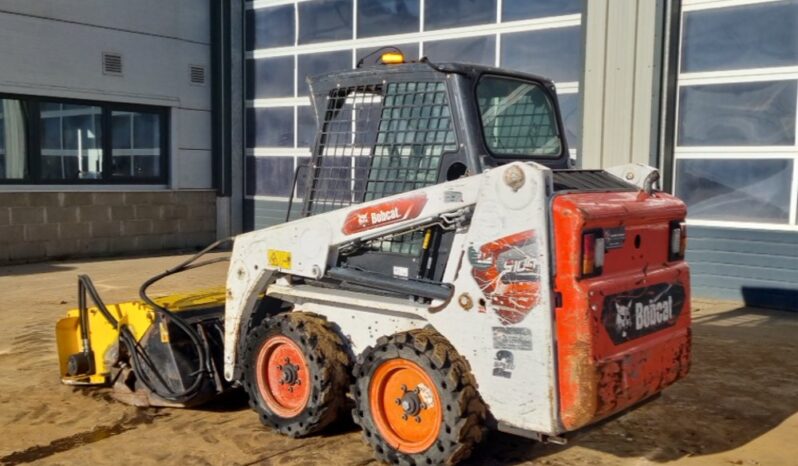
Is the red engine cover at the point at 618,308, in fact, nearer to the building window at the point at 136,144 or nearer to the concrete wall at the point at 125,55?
the concrete wall at the point at 125,55

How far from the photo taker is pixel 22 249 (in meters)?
13.4

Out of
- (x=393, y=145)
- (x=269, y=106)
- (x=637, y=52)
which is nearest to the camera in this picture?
(x=393, y=145)

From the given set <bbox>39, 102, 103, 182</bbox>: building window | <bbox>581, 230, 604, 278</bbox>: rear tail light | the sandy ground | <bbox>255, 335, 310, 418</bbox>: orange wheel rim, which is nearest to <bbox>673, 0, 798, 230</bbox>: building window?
the sandy ground

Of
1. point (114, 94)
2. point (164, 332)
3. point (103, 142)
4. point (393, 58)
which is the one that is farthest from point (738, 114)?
point (103, 142)

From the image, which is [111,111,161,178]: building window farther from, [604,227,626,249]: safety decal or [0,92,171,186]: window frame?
[604,227,626,249]: safety decal

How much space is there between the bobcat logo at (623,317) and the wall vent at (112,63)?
1289cm

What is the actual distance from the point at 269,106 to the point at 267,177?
1.45 metres

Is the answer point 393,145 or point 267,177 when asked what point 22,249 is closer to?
point 267,177

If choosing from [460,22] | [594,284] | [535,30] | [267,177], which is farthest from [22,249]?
[594,284]

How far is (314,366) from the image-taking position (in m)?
4.54

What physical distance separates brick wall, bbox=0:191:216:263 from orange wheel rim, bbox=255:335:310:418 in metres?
10.00

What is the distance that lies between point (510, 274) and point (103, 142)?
41.6 feet

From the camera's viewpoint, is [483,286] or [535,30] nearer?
[483,286]

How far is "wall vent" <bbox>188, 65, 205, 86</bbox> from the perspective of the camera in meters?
16.1
